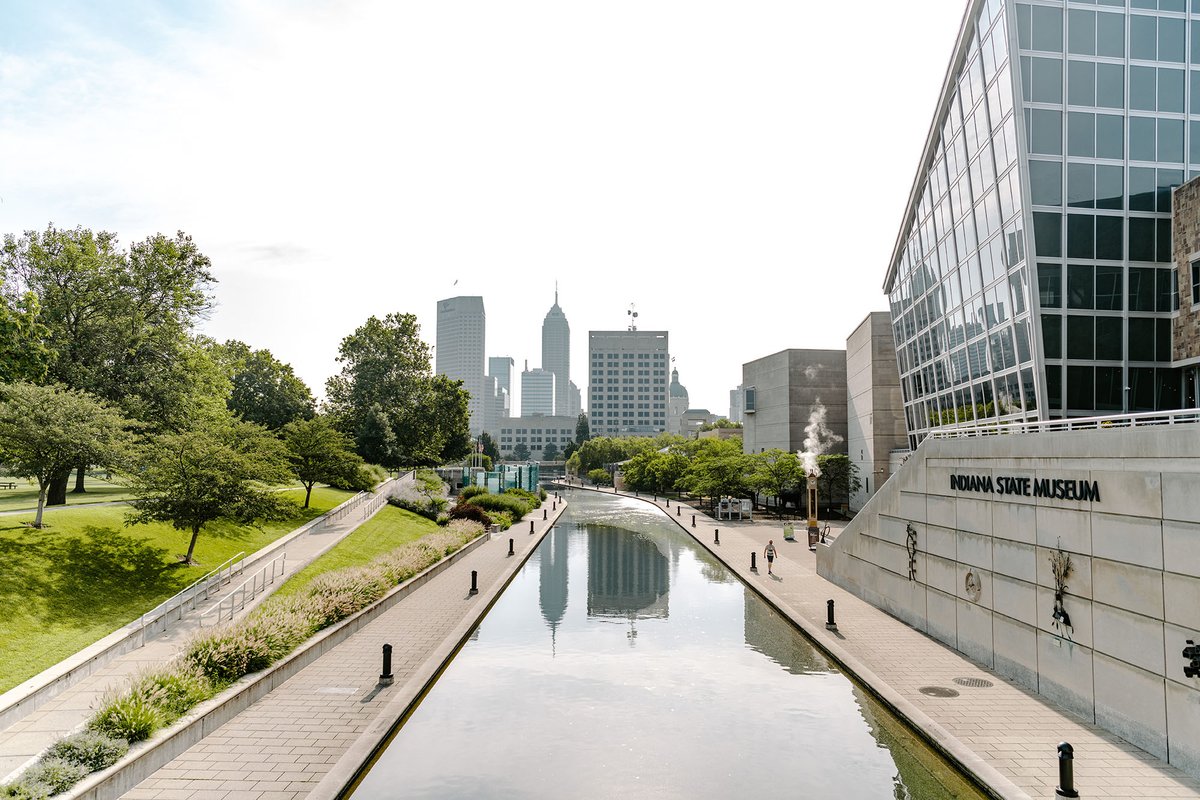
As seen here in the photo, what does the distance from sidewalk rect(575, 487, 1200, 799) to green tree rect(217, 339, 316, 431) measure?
204ft

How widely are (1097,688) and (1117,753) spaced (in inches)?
61.6

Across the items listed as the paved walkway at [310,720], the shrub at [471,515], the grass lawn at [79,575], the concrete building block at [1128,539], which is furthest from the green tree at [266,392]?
the concrete building block at [1128,539]

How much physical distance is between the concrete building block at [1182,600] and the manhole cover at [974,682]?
16.7 feet

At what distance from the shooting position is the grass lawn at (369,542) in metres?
26.0

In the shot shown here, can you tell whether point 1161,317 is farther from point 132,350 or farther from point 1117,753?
point 132,350

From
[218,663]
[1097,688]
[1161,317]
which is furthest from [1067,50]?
[218,663]

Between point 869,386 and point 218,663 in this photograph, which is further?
point 869,386

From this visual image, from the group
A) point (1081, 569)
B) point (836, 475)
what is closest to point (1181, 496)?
point (1081, 569)

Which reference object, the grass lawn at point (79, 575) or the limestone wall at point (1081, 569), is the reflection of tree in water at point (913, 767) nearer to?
the limestone wall at point (1081, 569)

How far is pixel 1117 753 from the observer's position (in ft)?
38.5

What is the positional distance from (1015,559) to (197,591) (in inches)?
893

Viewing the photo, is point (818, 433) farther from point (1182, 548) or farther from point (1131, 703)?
point (1182, 548)

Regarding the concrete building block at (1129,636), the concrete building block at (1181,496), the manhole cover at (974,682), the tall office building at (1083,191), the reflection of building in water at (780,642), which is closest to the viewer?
the concrete building block at (1181,496)

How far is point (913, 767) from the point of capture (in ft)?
39.7
